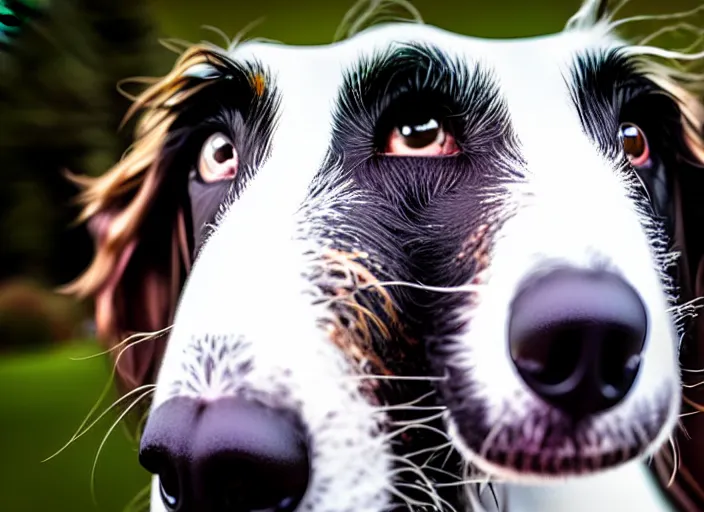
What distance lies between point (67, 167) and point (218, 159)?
46 cm

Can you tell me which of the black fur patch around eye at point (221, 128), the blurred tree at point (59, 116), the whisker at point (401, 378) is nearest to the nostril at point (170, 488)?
the whisker at point (401, 378)

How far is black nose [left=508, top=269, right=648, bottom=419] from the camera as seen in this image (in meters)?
0.81

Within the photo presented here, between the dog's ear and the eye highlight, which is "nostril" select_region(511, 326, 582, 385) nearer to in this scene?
the eye highlight

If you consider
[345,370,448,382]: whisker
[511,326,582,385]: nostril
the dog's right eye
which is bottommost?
[345,370,448,382]: whisker

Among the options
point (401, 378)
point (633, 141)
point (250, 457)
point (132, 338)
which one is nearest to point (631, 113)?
point (633, 141)

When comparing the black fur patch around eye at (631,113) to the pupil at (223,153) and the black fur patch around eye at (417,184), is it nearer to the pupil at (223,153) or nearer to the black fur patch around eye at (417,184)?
the black fur patch around eye at (417,184)

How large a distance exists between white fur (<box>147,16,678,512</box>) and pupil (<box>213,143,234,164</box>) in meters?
0.10

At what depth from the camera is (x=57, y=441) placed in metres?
1.30

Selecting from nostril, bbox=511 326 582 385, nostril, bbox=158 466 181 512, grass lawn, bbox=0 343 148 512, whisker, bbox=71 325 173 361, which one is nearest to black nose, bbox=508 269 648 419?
nostril, bbox=511 326 582 385

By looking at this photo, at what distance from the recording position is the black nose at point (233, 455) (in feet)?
2.69

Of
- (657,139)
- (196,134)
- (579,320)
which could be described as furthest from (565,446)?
(196,134)

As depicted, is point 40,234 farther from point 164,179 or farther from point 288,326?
point 288,326

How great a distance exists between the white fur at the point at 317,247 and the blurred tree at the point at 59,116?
388mm

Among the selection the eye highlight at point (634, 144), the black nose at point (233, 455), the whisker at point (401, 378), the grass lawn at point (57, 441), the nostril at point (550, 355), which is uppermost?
the eye highlight at point (634, 144)
